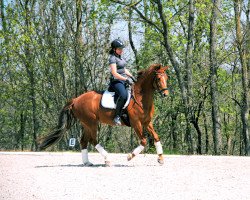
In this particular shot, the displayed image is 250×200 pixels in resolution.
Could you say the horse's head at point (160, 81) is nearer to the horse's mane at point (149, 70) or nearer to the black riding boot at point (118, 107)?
the horse's mane at point (149, 70)

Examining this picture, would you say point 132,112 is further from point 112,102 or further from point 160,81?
point 160,81

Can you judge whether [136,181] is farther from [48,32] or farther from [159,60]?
[159,60]

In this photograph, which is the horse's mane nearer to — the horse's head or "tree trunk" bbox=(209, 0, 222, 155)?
the horse's head

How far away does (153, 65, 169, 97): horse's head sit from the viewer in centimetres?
1297

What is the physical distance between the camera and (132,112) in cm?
1341

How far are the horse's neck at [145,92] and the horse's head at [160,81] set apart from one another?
26 cm

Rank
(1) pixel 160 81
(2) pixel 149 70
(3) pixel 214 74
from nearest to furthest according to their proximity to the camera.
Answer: (1) pixel 160 81 < (2) pixel 149 70 < (3) pixel 214 74

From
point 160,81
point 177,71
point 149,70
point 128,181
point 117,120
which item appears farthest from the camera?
point 177,71

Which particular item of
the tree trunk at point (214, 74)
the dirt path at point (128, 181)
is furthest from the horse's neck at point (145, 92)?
the tree trunk at point (214, 74)

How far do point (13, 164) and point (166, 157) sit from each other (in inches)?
173

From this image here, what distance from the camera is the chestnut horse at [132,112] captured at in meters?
13.2

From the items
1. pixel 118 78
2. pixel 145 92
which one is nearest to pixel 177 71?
pixel 145 92

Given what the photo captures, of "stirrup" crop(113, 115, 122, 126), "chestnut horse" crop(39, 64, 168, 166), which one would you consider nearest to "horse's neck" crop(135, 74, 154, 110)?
"chestnut horse" crop(39, 64, 168, 166)

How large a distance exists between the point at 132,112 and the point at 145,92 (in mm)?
548
